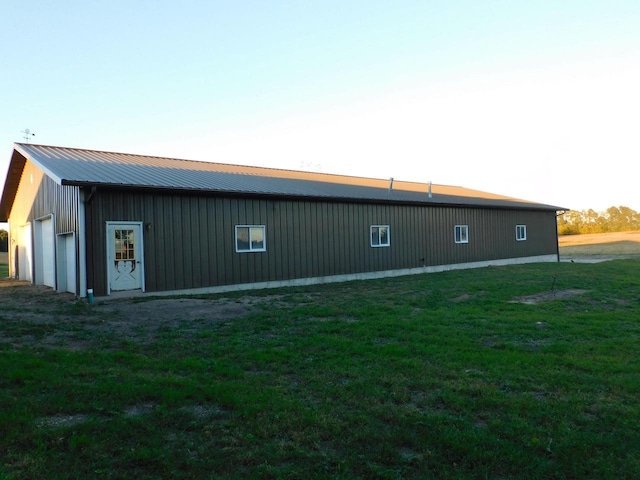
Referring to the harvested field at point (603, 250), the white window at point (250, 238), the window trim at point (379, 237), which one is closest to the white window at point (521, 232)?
the harvested field at point (603, 250)

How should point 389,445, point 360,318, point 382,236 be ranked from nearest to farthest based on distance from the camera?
point 389,445 → point 360,318 → point 382,236

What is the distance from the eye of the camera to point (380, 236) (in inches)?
730

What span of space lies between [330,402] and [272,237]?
10928 millimetres

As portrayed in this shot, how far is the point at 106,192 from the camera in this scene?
38.7ft

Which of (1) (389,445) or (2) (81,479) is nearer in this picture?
(2) (81,479)

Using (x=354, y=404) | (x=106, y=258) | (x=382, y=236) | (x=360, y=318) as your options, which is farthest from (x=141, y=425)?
(x=382, y=236)

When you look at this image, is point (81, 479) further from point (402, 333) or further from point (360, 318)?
point (360, 318)

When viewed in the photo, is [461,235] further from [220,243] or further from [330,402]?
[330,402]

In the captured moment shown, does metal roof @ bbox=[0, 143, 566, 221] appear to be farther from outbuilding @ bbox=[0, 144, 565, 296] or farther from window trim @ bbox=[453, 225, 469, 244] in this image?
window trim @ bbox=[453, 225, 469, 244]

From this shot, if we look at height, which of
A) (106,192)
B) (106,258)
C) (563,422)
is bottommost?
(563,422)

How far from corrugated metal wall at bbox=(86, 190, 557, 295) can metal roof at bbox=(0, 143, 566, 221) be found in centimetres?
40

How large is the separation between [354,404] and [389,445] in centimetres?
81

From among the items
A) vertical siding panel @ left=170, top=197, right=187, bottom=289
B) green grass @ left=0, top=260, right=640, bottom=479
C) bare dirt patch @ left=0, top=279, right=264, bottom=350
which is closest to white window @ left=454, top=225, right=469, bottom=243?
bare dirt patch @ left=0, top=279, right=264, bottom=350

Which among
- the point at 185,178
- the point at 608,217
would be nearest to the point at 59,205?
the point at 185,178
